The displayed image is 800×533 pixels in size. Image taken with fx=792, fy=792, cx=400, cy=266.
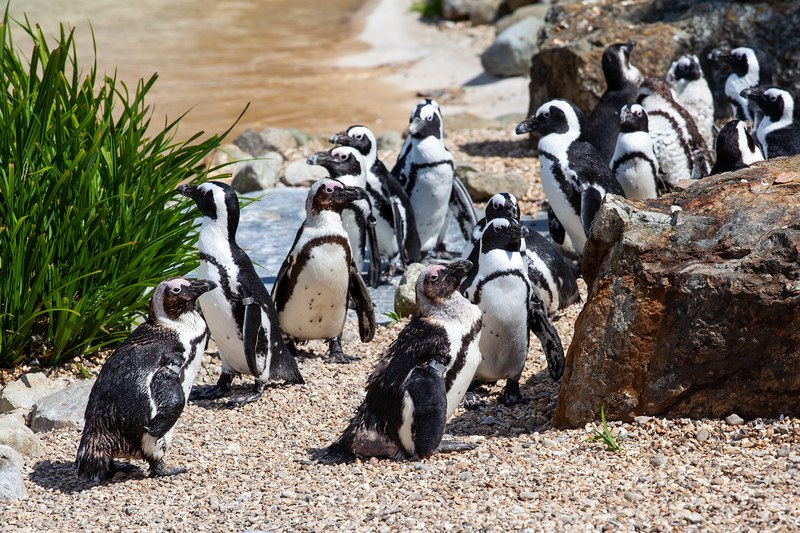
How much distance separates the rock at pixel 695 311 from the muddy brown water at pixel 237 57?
7.20 metres

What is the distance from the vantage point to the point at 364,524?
2.96 metres

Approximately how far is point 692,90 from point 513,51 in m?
8.63

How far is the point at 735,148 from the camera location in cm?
545

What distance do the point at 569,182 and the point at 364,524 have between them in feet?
12.8

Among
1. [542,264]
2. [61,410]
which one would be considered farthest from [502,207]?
[61,410]

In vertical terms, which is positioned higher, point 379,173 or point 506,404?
point 379,173

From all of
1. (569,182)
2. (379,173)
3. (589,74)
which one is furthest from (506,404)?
Answer: (589,74)

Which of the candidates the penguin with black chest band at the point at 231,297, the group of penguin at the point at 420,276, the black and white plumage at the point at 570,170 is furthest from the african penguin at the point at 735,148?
the penguin with black chest band at the point at 231,297

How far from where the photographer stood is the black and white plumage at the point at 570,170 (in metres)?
6.07

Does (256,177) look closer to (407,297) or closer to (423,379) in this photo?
(407,297)

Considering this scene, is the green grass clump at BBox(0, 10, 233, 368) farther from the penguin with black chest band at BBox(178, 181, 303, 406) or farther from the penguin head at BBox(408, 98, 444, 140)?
the penguin head at BBox(408, 98, 444, 140)

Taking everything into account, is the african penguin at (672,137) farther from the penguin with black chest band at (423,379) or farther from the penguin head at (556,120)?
→ the penguin with black chest band at (423,379)

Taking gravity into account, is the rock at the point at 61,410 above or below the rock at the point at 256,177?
below

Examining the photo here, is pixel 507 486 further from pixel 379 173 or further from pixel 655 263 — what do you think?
pixel 379 173
